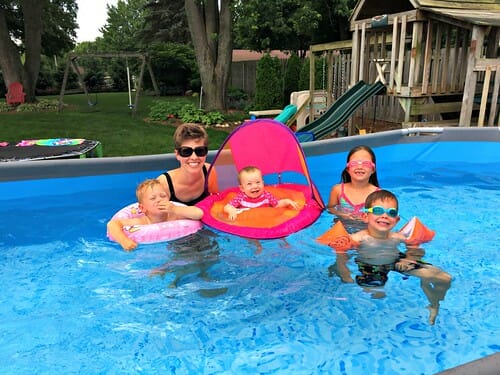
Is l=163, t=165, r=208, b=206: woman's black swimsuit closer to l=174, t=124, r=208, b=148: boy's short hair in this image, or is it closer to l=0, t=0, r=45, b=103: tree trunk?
l=174, t=124, r=208, b=148: boy's short hair

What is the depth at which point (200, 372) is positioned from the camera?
2877mm

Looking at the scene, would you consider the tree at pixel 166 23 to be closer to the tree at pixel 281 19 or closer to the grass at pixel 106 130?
the tree at pixel 281 19

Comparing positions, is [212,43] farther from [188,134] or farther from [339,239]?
[339,239]

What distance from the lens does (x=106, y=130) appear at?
10656 mm

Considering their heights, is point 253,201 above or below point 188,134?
below

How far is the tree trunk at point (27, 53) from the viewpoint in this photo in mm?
15109

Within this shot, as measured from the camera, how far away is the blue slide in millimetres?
8039

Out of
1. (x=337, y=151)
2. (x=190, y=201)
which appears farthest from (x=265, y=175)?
(x=337, y=151)

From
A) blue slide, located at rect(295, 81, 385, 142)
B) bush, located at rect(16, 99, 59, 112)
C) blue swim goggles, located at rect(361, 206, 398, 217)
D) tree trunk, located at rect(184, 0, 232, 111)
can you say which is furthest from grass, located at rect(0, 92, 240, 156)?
blue swim goggles, located at rect(361, 206, 398, 217)

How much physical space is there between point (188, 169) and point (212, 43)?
32.5 ft

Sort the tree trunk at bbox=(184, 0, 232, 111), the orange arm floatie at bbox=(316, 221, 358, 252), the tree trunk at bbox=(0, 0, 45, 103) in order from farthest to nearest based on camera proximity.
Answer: the tree trunk at bbox=(0, 0, 45, 103) → the tree trunk at bbox=(184, 0, 232, 111) → the orange arm floatie at bbox=(316, 221, 358, 252)

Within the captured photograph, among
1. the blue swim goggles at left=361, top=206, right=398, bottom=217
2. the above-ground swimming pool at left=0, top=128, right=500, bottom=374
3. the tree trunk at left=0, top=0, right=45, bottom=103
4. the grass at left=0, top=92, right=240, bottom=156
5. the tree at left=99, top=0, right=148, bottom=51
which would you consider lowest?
the above-ground swimming pool at left=0, top=128, right=500, bottom=374

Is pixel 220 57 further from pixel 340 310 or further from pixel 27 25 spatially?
pixel 340 310

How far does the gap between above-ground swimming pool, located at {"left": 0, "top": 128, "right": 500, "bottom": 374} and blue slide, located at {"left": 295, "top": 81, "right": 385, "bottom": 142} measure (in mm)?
2938
